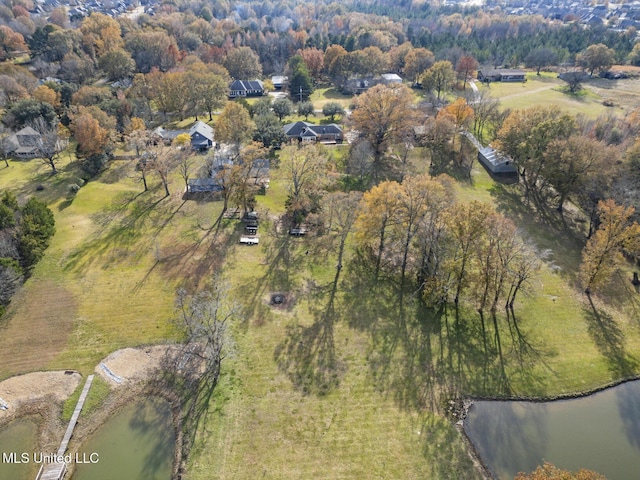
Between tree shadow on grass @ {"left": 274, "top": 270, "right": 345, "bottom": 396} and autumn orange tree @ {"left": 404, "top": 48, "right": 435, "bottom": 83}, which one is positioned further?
autumn orange tree @ {"left": 404, "top": 48, "right": 435, "bottom": 83}

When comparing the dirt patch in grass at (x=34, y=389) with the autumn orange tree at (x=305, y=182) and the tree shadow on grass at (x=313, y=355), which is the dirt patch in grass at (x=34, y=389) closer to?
the tree shadow on grass at (x=313, y=355)

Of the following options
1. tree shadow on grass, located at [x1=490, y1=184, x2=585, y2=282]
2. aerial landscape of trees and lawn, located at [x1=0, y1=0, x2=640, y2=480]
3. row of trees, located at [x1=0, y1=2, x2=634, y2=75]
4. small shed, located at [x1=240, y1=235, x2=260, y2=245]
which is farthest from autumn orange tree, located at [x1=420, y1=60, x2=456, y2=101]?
small shed, located at [x1=240, y1=235, x2=260, y2=245]

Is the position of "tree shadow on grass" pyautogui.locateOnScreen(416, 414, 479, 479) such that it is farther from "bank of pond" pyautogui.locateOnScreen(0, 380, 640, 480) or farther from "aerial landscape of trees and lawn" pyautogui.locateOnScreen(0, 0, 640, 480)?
"bank of pond" pyautogui.locateOnScreen(0, 380, 640, 480)

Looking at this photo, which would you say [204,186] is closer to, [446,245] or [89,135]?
[89,135]

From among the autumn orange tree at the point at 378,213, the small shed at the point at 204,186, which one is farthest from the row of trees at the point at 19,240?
the autumn orange tree at the point at 378,213

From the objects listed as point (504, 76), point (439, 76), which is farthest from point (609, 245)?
point (504, 76)

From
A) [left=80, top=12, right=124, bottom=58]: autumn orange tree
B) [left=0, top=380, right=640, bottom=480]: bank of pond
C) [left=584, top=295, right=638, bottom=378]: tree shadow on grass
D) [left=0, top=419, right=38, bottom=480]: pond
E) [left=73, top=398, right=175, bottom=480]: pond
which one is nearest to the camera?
[left=0, top=419, right=38, bottom=480]: pond

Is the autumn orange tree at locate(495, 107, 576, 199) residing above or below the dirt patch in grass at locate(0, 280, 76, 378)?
above
